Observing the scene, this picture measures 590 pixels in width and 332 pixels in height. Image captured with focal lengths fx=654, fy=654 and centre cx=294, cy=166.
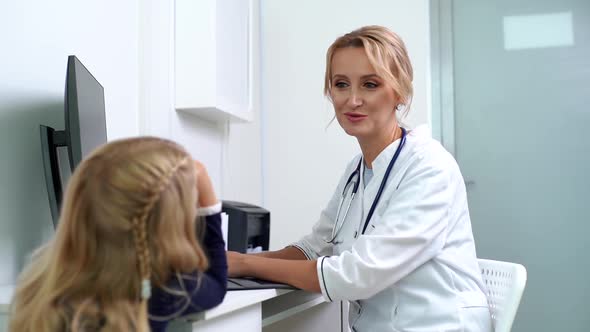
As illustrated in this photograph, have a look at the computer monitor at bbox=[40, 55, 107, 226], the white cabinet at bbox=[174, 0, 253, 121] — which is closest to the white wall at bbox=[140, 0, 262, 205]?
the white cabinet at bbox=[174, 0, 253, 121]

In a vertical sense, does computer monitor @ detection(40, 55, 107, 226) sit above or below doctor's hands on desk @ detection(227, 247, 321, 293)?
above

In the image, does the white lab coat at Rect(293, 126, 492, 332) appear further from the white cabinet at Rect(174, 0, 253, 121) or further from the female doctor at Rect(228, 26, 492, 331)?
the white cabinet at Rect(174, 0, 253, 121)

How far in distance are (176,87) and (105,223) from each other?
137 cm

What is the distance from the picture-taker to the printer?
1.85 m

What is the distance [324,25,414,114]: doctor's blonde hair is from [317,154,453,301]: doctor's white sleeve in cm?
28

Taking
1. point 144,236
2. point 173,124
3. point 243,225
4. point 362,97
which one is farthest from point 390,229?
point 173,124

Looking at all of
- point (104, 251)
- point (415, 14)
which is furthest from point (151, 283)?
point (415, 14)

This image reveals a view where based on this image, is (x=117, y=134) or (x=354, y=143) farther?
(x=354, y=143)

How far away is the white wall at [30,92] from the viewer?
143 cm

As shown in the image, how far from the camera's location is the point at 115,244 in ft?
2.98

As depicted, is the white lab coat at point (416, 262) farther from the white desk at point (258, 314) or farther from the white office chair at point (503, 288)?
the white desk at point (258, 314)

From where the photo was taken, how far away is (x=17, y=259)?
145 cm

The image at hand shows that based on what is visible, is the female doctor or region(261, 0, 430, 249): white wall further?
region(261, 0, 430, 249): white wall

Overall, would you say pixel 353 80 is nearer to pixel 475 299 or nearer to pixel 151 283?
pixel 475 299
